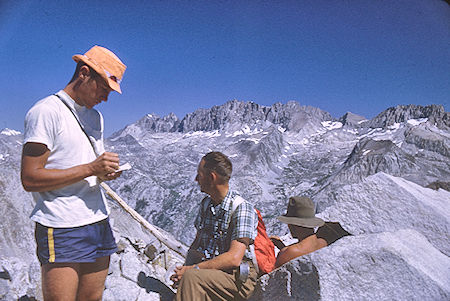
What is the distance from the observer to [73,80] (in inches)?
107

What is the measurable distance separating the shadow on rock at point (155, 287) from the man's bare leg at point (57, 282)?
2376 mm

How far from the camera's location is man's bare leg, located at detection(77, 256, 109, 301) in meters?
2.76

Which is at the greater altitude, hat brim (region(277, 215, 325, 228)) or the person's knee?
hat brim (region(277, 215, 325, 228))

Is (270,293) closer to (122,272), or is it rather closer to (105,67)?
(122,272)

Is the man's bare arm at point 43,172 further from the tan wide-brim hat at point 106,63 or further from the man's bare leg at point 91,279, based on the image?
the man's bare leg at point 91,279

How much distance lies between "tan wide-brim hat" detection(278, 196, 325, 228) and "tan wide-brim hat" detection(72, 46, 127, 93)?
2.87 m

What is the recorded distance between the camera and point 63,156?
8.20ft

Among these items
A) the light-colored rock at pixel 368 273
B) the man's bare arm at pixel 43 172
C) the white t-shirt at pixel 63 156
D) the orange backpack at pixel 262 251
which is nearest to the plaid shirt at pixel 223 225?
the orange backpack at pixel 262 251

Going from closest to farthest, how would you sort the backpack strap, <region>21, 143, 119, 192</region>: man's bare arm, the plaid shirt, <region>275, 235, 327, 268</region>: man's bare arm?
<region>21, 143, 119, 192</region>: man's bare arm
the plaid shirt
the backpack strap
<region>275, 235, 327, 268</region>: man's bare arm

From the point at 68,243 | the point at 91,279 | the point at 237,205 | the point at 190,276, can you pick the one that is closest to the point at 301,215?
the point at 237,205

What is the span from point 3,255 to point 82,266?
4295 millimetres

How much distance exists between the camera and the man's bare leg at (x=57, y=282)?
7.91ft

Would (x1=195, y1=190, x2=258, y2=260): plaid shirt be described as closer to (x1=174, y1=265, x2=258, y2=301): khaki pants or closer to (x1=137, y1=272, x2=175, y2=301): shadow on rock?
(x1=174, y1=265, x2=258, y2=301): khaki pants

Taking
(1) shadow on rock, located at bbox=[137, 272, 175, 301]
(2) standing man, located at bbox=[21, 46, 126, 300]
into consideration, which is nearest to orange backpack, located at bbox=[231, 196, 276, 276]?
(1) shadow on rock, located at bbox=[137, 272, 175, 301]
